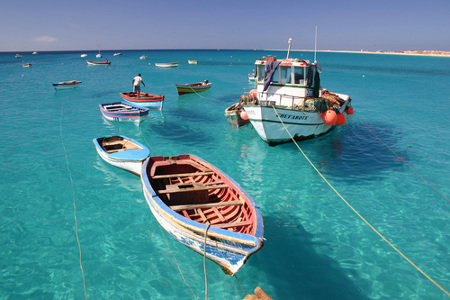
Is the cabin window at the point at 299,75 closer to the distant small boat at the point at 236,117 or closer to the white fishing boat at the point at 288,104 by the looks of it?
the white fishing boat at the point at 288,104

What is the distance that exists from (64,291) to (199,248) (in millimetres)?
3838

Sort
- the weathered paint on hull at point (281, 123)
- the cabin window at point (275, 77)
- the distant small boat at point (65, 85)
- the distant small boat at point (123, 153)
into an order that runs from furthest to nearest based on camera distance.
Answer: the distant small boat at point (65, 85) < the cabin window at point (275, 77) < the weathered paint on hull at point (281, 123) < the distant small boat at point (123, 153)

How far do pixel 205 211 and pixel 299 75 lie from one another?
12.3 metres

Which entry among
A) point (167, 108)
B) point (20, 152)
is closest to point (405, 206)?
point (20, 152)

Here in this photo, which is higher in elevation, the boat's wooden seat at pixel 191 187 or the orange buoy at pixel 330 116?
the orange buoy at pixel 330 116

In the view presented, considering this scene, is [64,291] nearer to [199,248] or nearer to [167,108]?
[199,248]

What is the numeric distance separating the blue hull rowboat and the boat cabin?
8.83m

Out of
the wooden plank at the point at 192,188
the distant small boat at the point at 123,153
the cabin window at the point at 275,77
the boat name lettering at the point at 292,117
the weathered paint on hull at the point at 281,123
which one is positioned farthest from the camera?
the cabin window at the point at 275,77

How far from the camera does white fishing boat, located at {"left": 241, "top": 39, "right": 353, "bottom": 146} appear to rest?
1617cm

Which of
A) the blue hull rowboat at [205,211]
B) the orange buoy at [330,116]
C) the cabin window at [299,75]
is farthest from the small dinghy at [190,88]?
the blue hull rowboat at [205,211]

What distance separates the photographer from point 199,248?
733 centimetres

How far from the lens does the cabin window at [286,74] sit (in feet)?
57.8

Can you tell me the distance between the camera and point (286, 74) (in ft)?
58.4

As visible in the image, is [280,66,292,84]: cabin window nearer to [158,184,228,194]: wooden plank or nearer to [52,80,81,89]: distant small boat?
[158,184,228,194]: wooden plank
